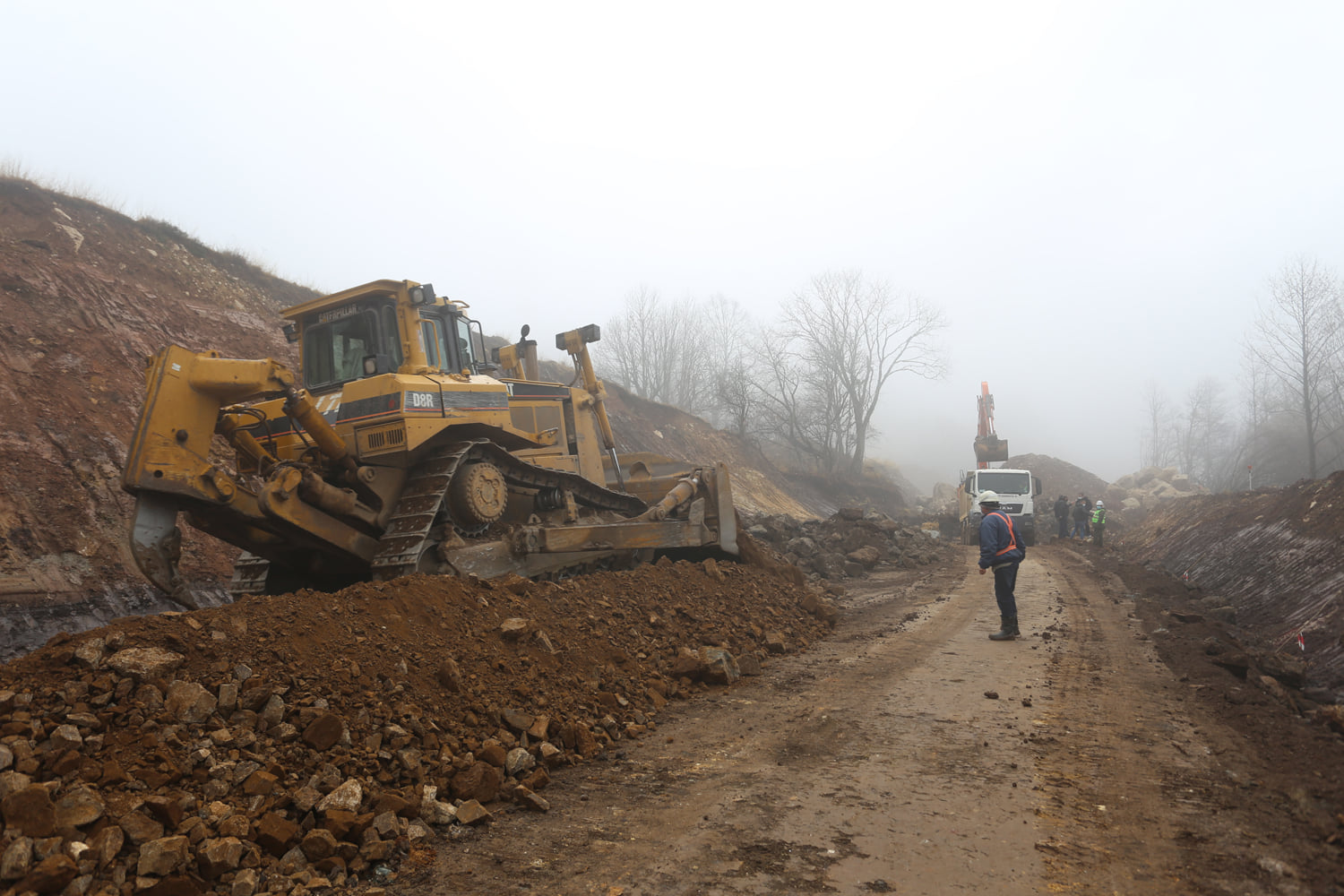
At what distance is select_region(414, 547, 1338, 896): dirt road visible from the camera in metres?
3.23

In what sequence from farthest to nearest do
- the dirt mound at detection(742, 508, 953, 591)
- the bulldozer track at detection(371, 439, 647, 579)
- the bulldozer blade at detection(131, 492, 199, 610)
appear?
1. the dirt mound at detection(742, 508, 953, 591)
2. the bulldozer track at detection(371, 439, 647, 579)
3. the bulldozer blade at detection(131, 492, 199, 610)

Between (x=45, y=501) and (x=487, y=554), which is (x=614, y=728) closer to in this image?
(x=487, y=554)

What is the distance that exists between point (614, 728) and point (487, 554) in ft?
9.06

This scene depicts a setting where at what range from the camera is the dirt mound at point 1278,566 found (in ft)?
24.8

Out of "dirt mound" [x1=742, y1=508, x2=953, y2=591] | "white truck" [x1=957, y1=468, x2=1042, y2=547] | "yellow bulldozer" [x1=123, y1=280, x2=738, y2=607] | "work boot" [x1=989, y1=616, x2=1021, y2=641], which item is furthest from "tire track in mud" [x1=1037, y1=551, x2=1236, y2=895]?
"white truck" [x1=957, y1=468, x2=1042, y2=547]

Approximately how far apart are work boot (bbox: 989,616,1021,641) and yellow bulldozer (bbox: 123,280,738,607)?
3967 mm

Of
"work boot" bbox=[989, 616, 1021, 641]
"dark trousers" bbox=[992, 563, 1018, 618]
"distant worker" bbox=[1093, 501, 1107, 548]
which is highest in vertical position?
"distant worker" bbox=[1093, 501, 1107, 548]

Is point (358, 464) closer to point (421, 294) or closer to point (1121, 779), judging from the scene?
point (421, 294)

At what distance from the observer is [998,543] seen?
9.02m

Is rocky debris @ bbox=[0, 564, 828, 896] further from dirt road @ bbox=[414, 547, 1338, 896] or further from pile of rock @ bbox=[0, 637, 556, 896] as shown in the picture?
dirt road @ bbox=[414, 547, 1338, 896]

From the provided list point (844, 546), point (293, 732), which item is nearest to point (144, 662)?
point (293, 732)

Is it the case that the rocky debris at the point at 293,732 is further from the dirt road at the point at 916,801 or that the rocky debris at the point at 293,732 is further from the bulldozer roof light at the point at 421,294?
the bulldozer roof light at the point at 421,294

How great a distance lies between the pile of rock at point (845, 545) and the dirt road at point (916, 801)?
9.01 meters

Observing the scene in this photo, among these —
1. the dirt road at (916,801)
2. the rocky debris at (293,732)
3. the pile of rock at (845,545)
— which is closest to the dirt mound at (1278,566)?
the dirt road at (916,801)
